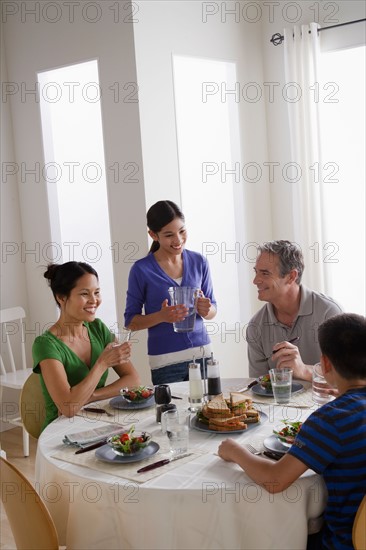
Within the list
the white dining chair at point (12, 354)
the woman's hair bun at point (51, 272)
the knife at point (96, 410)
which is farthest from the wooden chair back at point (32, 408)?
the white dining chair at point (12, 354)

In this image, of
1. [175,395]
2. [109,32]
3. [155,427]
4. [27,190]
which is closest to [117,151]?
[109,32]

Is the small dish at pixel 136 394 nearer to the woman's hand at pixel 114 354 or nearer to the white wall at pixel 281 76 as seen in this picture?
the woman's hand at pixel 114 354

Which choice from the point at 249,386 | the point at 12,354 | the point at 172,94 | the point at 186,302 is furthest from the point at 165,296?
the point at 12,354

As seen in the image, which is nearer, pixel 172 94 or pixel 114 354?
pixel 114 354

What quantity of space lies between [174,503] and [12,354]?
125 inches

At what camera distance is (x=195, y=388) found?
2447 millimetres

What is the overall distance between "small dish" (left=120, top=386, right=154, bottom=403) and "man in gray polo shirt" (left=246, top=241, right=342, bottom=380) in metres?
0.57

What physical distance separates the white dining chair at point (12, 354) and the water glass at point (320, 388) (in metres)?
2.46

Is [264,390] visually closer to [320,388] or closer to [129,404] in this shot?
[320,388]

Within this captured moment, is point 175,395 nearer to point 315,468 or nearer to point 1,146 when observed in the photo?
point 315,468

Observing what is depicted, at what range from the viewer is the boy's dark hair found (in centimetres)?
179

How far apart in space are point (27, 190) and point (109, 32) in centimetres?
131

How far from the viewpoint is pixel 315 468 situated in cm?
174

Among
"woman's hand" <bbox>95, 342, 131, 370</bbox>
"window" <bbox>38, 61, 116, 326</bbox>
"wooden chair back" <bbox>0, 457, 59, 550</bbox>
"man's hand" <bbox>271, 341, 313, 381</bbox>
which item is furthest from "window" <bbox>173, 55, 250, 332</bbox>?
"wooden chair back" <bbox>0, 457, 59, 550</bbox>
